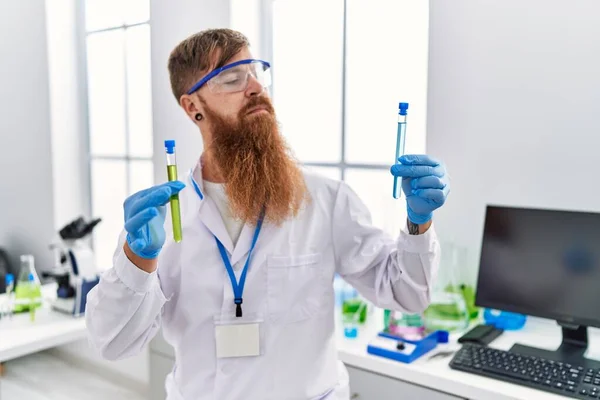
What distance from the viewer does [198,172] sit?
5.37ft

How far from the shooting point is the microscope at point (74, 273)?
2.61 meters

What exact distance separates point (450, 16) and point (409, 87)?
1.23ft

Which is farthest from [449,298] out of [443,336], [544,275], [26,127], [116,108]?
[26,127]

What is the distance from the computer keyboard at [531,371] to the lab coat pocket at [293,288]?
1.76 feet

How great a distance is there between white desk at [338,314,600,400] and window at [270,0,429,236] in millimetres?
682

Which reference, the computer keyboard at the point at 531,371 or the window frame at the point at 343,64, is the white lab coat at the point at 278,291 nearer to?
the computer keyboard at the point at 531,371

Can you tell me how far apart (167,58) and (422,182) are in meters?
2.10

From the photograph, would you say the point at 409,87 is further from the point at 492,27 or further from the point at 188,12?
the point at 188,12

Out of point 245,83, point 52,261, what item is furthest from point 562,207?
point 52,261

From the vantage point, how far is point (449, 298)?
2.11 m

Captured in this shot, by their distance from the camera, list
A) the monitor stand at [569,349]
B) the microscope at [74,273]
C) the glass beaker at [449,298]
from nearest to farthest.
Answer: the monitor stand at [569,349] → the glass beaker at [449,298] → the microscope at [74,273]

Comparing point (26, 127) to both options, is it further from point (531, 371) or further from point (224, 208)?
point (531, 371)

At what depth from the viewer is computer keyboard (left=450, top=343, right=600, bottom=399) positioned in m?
1.56

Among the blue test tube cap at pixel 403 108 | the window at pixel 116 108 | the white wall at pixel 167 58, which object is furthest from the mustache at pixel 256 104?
the window at pixel 116 108
